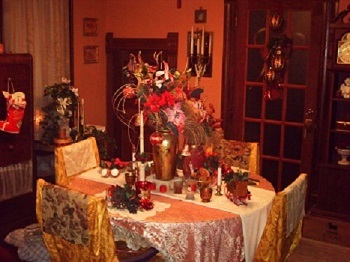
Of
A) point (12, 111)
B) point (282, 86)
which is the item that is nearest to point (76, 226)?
point (12, 111)

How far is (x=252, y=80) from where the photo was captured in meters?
5.08

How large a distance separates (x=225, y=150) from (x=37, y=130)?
220 cm

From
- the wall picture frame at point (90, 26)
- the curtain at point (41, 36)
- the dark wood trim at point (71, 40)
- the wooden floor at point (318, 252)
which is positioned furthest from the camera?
the wall picture frame at point (90, 26)

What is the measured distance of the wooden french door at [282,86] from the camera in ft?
15.4

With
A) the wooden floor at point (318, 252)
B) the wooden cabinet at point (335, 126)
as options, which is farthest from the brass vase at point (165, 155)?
the wooden cabinet at point (335, 126)

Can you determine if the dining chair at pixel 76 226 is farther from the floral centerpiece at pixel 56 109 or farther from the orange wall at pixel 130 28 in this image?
the orange wall at pixel 130 28

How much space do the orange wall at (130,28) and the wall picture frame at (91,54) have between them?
0.15 feet

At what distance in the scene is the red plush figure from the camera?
4.09m

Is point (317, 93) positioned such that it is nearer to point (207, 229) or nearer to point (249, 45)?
point (249, 45)

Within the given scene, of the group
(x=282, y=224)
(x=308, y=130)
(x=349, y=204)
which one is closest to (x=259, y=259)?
(x=282, y=224)

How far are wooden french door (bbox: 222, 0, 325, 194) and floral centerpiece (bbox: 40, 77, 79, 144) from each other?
5.15 ft

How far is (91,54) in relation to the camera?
18.9 feet

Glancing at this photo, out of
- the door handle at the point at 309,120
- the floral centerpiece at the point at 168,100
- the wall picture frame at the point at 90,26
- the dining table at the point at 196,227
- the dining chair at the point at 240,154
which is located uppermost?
the wall picture frame at the point at 90,26

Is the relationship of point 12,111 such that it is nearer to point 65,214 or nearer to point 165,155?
point 165,155
